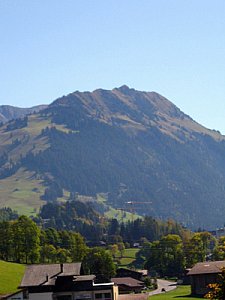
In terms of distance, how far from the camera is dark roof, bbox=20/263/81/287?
328 ft

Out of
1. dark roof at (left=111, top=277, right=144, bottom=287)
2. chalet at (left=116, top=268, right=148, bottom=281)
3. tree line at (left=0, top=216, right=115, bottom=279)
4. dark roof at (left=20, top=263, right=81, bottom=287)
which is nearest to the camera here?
dark roof at (left=20, top=263, right=81, bottom=287)

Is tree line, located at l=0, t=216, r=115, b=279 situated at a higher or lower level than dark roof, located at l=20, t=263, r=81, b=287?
higher

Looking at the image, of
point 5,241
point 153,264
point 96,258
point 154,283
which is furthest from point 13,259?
point 153,264

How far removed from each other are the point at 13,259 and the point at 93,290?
237ft

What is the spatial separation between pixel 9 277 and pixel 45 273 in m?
30.5

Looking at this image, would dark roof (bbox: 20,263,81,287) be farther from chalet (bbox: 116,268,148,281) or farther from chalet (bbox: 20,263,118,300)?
chalet (bbox: 116,268,148,281)

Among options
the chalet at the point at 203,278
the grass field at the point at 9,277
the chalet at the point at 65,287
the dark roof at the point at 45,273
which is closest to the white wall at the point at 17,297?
the chalet at the point at 65,287

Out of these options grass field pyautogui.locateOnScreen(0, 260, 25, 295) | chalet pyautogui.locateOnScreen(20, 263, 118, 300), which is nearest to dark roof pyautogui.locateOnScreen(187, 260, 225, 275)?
grass field pyautogui.locateOnScreen(0, 260, 25, 295)

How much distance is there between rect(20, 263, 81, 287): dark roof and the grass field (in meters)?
13.1

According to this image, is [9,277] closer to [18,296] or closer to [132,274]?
[18,296]

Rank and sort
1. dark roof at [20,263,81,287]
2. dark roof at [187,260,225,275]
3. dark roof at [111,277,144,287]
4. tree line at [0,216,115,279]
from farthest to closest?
tree line at [0,216,115,279] < dark roof at [111,277,144,287] < dark roof at [187,260,225,275] < dark roof at [20,263,81,287]

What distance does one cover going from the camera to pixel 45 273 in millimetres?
101562

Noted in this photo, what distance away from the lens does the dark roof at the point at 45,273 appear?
9997cm

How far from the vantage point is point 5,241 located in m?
166
